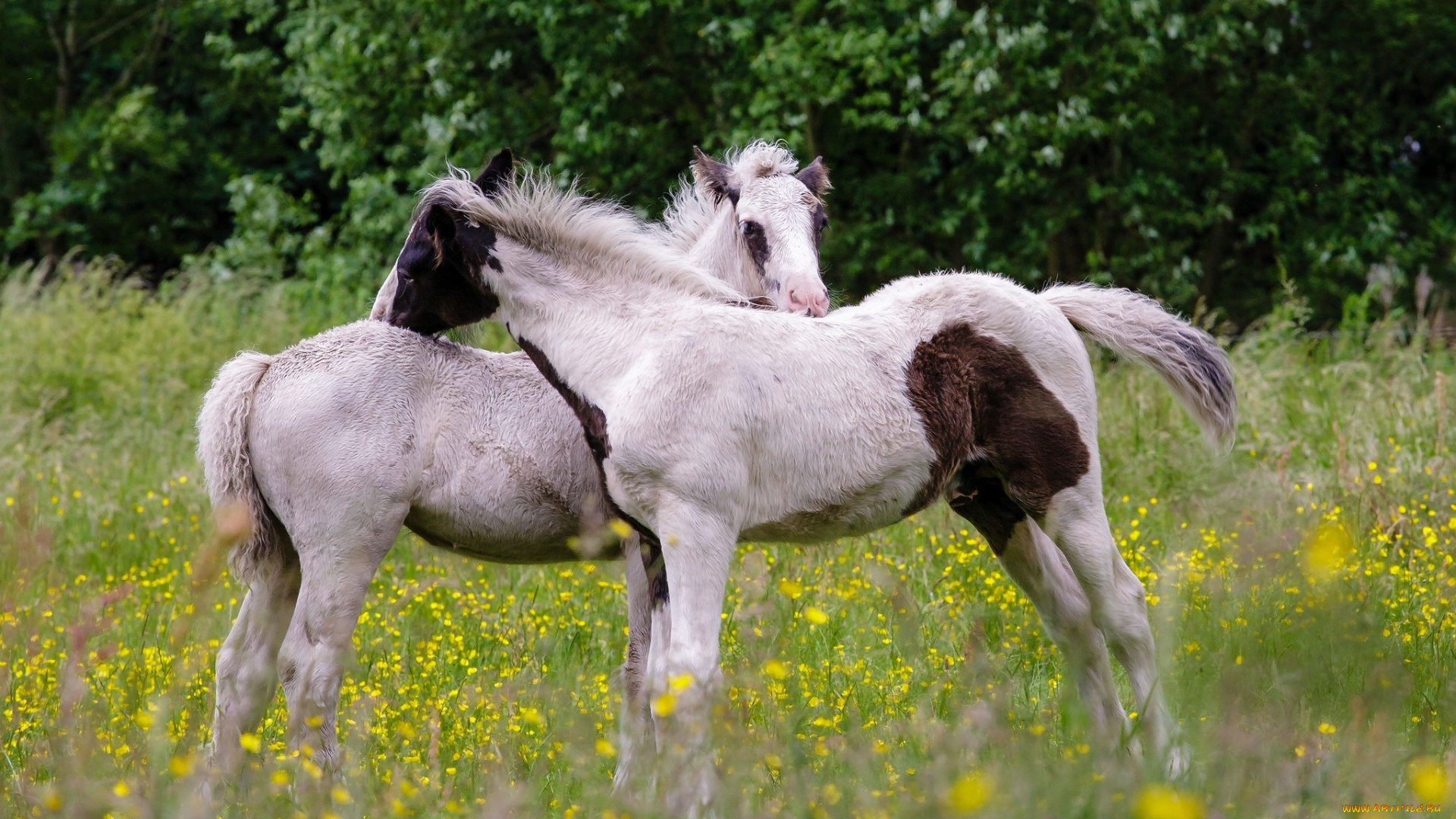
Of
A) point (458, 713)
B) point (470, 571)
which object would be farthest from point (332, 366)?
point (470, 571)

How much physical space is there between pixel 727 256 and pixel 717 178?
1.26ft

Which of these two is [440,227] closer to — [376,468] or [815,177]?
[376,468]

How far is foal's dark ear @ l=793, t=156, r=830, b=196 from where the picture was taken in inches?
204

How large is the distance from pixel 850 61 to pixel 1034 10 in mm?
1644

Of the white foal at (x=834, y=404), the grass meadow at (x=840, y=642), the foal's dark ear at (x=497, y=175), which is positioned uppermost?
the foal's dark ear at (x=497, y=175)

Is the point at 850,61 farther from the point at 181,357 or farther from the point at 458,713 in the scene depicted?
the point at 458,713

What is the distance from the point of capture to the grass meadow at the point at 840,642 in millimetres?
2594

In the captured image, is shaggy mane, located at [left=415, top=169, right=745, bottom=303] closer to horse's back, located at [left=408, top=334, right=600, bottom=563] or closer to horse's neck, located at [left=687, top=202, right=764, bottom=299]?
horse's back, located at [left=408, top=334, right=600, bottom=563]

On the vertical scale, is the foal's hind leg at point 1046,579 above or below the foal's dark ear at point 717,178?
below

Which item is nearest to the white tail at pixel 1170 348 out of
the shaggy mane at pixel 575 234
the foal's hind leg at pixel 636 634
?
the shaggy mane at pixel 575 234

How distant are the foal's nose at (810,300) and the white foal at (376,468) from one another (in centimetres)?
52

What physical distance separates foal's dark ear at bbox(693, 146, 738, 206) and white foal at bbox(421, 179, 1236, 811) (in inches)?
39.7

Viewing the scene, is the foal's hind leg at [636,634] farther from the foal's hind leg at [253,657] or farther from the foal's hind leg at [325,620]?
the foal's hind leg at [253,657]

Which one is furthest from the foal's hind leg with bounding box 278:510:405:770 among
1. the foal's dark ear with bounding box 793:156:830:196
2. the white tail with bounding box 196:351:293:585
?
the foal's dark ear with bounding box 793:156:830:196
